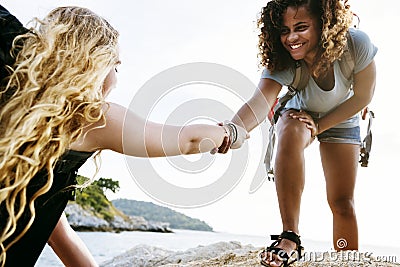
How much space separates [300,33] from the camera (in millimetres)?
2188

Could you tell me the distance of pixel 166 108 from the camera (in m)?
1.90

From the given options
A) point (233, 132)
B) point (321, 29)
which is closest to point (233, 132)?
point (233, 132)

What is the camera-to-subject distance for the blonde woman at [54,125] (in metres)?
1.13

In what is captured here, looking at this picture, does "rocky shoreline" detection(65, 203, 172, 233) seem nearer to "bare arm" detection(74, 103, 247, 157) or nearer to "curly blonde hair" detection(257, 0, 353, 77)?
"curly blonde hair" detection(257, 0, 353, 77)

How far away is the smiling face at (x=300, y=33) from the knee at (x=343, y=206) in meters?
0.60

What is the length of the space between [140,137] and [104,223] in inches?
328

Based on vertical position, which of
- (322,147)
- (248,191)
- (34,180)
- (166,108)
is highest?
(322,147)

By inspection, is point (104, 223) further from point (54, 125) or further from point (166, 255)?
point (54, 125)

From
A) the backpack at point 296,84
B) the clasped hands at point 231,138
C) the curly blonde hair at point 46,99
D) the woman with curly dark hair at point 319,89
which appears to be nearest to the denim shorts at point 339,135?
the woman with curly dark hair at point 319,89

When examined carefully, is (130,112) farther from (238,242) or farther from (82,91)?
(238,242)

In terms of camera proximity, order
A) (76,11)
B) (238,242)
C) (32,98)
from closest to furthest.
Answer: (32,98) < (76,11) < (238,242)

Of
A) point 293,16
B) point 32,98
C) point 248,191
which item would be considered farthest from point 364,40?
point 32,98

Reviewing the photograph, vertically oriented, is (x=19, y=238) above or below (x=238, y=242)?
below

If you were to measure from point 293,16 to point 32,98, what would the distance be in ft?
4.33
